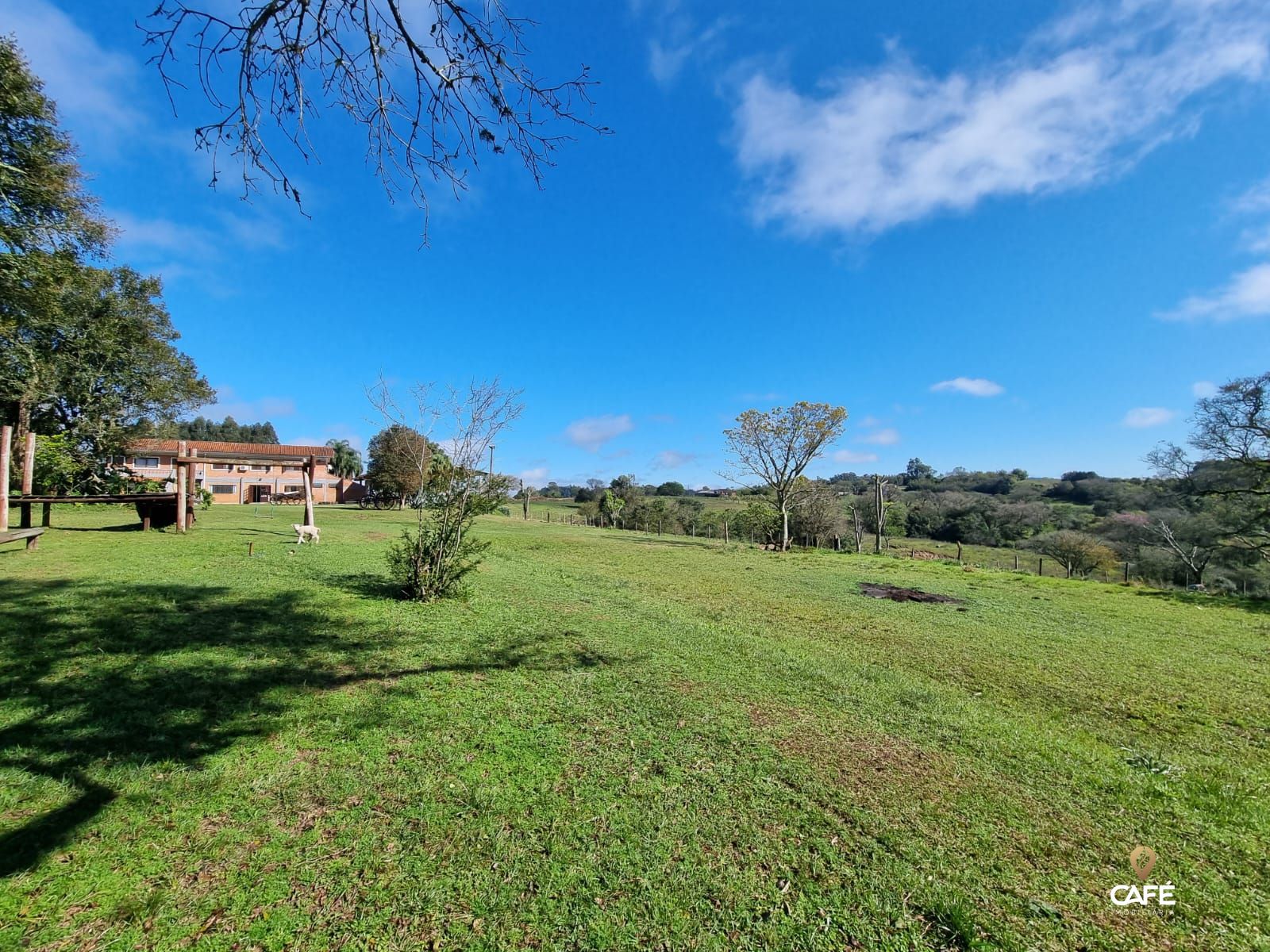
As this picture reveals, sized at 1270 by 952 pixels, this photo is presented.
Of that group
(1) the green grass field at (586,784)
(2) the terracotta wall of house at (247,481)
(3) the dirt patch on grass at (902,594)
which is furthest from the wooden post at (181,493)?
(2) the terracotta wall of house at (247,481)

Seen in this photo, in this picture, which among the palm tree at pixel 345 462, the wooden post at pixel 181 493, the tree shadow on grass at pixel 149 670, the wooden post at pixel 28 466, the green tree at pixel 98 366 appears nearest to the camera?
the tree shadow on grass at pixel 149 670

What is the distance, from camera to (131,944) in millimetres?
1669

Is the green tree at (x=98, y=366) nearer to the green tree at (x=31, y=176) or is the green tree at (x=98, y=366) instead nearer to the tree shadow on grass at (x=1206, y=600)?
the green tree at (x=31, y=176)

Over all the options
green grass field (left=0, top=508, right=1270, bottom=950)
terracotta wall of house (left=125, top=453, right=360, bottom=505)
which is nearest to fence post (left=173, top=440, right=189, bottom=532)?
green grass field (left=0, top=508, right=1270, bottom=950)

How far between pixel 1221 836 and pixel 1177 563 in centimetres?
3470

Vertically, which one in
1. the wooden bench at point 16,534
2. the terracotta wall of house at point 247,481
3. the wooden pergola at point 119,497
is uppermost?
the terracotta wall of house at point 247,481

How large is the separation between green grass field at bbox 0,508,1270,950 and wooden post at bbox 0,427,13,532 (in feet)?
2.65

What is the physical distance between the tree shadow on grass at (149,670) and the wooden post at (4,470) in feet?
2.64

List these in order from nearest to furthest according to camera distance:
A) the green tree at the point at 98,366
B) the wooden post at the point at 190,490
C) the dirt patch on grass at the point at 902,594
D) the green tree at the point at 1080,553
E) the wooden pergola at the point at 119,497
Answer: the wooden pergola at the point at 119,497
the dirt patch on grass at the point at 902,594
the wooden post at the point at 190,490
the green tree at the point at 98,366
the green tree at the point at 1080,553

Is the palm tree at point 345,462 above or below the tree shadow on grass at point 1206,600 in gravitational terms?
above

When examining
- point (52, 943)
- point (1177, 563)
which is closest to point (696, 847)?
point (52, 943)

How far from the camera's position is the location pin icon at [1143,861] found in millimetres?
2256

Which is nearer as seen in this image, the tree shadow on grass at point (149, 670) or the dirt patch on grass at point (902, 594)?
the tree shadow on grass at point (149, 670)

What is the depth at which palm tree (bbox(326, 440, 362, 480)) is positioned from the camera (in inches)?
2185
